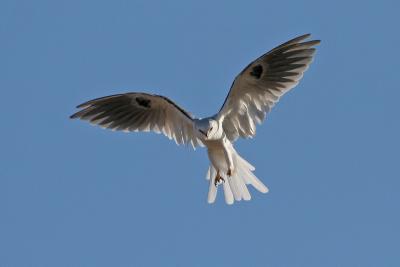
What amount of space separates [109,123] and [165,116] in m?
0.85

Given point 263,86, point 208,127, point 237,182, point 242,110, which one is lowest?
point 237,182

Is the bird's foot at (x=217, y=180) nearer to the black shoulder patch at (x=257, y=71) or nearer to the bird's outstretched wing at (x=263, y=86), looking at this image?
the bird's outstretched wing at (x=263, y=86)

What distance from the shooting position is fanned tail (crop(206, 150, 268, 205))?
49.9ft

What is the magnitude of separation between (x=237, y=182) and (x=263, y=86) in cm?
146

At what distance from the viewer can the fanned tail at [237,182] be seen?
15203 mm

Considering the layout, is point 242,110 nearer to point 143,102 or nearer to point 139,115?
point 143,102

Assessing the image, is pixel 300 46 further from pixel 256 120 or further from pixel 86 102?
pixel 86 102

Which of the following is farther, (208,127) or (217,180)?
(217,180)

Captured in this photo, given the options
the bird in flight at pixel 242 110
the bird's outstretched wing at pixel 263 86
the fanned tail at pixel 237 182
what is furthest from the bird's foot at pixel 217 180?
the bird's outstretched wing at pixel 263 86

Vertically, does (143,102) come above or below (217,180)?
above

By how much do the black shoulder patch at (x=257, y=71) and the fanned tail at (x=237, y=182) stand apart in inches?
43.1

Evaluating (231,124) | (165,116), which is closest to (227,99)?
(231,124)

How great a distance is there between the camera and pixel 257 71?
14664 millimetres

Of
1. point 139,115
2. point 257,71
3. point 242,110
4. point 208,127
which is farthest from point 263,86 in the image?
point 139,115
